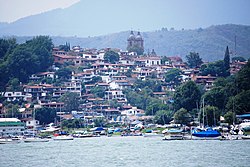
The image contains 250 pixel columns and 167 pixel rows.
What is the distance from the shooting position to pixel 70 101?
368 ft

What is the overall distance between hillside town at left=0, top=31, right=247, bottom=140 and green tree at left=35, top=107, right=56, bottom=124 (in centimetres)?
49

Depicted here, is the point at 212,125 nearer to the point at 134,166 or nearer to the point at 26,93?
the point at 134,166

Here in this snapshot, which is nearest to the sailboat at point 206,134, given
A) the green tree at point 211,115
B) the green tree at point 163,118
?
the green tree at point 211,115

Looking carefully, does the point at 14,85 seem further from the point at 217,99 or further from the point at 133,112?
the point at 217,99

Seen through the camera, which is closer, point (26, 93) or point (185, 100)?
point (185, 100)

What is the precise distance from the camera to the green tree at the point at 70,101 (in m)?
111

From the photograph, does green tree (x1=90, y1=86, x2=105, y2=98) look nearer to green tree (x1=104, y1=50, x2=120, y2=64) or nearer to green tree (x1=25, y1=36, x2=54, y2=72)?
green tree (x1=25, y1=36, x2=54, y2=72)

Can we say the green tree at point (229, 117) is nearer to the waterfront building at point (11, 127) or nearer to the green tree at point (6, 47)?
the waterfront building at point (11, 127)

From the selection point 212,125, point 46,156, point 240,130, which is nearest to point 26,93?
point 212,125

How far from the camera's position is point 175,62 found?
490 ft

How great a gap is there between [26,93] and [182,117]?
3875cm

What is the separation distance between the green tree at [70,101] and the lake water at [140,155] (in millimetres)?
42533

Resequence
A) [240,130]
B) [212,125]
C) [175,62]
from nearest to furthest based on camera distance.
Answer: [240,130] < [212,125] < [175,62]

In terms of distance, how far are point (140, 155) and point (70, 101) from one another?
188 ft
